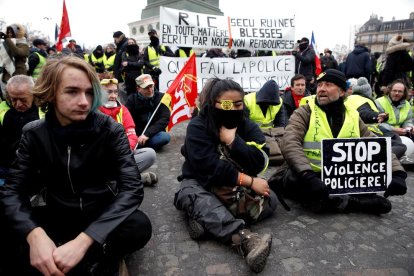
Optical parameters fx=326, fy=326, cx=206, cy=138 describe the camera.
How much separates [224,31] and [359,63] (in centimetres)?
470

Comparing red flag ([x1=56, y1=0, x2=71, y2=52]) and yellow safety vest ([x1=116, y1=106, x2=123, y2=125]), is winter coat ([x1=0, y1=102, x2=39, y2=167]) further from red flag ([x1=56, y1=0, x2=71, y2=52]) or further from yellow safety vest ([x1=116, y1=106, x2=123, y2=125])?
red flag ([x1=56, y1=0, x2=71, y2=52])

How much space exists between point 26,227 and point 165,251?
1.09 m

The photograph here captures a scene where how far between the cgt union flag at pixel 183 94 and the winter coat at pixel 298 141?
6.88 feet

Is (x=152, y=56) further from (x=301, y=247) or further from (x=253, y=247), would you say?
(x=253, y=247)

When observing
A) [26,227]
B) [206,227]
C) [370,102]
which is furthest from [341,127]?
[26,227]

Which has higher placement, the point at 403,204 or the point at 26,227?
the point at 26,227

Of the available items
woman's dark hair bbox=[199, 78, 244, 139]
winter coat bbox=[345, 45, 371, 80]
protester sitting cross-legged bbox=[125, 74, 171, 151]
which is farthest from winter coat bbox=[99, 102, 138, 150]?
winter coat bbox=[345, 45, 371, 80]

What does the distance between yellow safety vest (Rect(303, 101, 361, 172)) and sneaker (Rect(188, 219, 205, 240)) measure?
1.41 metres

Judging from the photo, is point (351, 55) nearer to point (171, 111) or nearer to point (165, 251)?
point (171, 111)

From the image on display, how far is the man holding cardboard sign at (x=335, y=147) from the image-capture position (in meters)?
3.18

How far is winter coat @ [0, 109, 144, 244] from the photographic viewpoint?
2.08 metres

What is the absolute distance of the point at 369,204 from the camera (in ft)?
10.8

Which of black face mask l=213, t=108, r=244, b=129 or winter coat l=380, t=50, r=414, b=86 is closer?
black face mask l=213, t=108, r=244, b=129

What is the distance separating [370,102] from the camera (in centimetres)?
502
